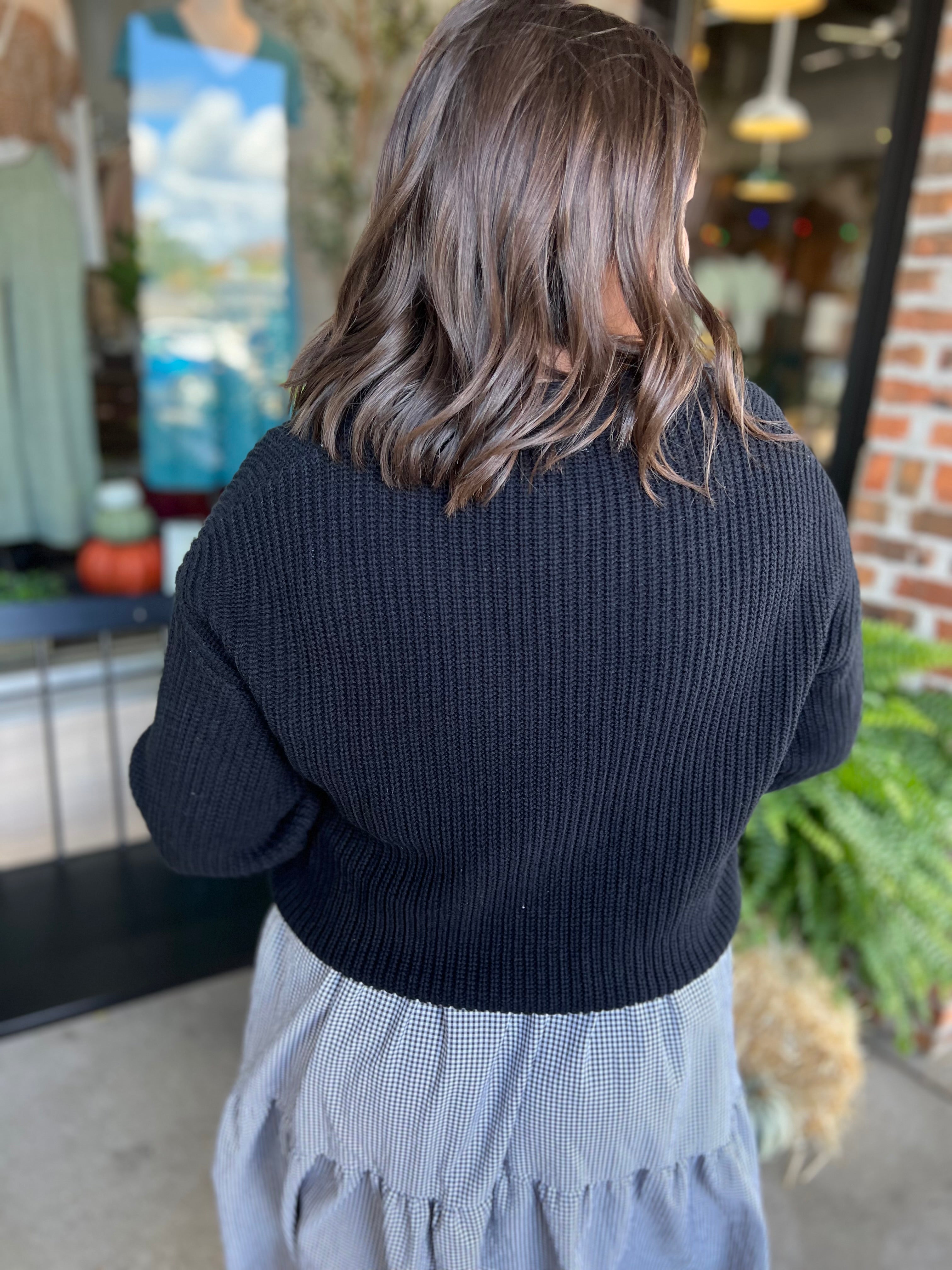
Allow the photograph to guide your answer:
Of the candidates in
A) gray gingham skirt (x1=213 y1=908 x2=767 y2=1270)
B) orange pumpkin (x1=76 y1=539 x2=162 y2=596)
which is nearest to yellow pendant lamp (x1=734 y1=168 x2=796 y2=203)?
orange pumpkin (x1=76 y1=539 x2=162 y2=596)

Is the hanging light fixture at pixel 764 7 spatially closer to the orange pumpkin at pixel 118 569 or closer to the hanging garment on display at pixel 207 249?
the hanging garment on display at pixel 207 249

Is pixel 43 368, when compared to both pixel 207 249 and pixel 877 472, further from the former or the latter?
pixel 877 472

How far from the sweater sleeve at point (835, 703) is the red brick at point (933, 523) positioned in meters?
1.21

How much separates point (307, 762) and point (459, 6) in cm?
63

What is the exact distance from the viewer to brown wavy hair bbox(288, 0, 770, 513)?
0.69 m

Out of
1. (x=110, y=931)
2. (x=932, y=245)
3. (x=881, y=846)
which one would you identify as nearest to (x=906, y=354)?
(x=932, y=245)

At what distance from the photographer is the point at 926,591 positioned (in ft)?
7.05

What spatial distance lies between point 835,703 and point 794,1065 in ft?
3.90

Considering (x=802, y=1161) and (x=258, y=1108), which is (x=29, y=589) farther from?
(x=802, y=1161)

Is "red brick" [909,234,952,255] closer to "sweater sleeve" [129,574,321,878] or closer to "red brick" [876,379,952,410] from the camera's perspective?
"red brick" [876,379,952,410]

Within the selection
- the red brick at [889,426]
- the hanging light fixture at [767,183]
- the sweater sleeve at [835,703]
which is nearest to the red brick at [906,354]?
the red brick at [889,426]

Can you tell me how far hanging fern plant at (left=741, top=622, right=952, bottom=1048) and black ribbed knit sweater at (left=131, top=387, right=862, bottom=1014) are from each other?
0.96 m

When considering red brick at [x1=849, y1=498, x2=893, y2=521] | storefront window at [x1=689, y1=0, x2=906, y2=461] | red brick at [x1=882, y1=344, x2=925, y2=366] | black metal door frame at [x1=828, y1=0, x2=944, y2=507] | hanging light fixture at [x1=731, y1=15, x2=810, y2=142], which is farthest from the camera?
hanging light fixture at [x1=731, y1=15, x2=810, y2=142]

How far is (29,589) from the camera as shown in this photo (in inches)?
99.5
